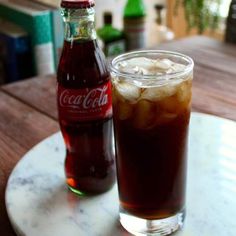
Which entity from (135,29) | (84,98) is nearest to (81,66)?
(84,98)

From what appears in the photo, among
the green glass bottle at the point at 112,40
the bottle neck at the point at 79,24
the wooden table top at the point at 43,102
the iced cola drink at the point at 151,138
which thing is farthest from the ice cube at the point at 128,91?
the green glass bottle at the point at 112,40

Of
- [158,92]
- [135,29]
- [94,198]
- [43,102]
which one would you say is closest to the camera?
[158,92]

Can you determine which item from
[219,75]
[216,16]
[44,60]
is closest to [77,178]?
[219,75]

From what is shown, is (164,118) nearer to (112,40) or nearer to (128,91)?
(128,91)

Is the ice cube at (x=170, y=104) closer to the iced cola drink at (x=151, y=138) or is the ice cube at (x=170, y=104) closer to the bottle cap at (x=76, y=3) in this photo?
the iced cola drink at (x=151, y=138)

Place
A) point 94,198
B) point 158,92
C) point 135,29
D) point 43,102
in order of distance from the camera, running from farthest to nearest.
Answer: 1. point 135,29
2. point 43,102
3. point 94,198
4. point 158,92
